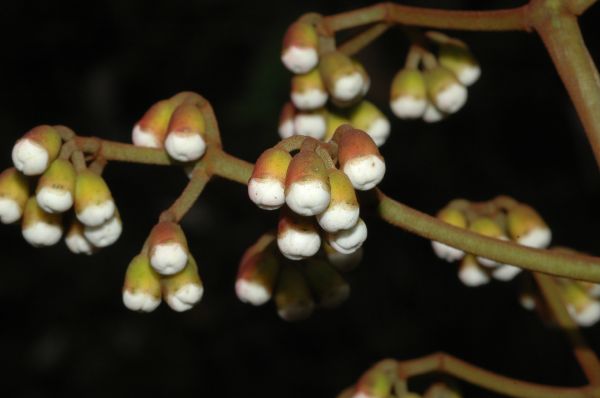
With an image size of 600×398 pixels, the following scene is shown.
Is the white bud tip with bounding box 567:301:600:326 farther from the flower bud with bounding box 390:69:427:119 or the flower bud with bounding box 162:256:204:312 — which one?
the flower bud with bounding box 162:256:204:312

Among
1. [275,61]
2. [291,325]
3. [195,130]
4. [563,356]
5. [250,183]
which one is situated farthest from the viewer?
[291,325]

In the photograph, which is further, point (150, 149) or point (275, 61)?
point (275, 61)

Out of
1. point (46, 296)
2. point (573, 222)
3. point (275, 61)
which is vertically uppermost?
point (275, 61)

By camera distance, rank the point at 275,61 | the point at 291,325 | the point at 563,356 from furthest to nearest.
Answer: the point at 291,325 < the point at 563,356 < the point at 275,61

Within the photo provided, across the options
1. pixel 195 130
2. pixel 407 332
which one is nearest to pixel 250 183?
pixel 195 130

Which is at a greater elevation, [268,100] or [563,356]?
[268,100]

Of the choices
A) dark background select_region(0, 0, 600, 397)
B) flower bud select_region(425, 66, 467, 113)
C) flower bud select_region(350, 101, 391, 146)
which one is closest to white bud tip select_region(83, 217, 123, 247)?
flower bud select_region(350, 101, 391, 146)

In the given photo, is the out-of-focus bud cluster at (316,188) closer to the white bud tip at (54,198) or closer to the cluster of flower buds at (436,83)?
the white bud tip at (54,198)

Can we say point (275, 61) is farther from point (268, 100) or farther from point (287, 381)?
point (287, 381)

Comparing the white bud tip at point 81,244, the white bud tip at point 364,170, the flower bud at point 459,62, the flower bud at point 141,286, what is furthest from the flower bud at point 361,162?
the flower bud at point 459,62
